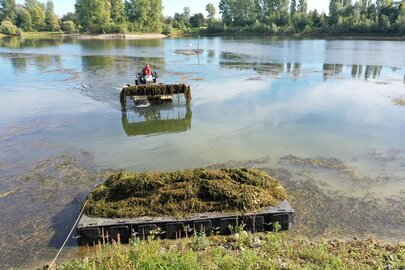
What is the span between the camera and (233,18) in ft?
456

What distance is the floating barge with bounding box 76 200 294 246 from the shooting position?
24.8 feet

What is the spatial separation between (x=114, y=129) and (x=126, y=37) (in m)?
90.5

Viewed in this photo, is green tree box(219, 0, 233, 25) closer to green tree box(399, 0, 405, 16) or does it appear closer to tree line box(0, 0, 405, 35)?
tree line box(0, 0, 405, 35)

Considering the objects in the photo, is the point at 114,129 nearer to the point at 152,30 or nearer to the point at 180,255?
the point at 180,255

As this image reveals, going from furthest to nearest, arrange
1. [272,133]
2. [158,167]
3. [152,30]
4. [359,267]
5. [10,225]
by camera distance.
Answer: [152,30] → [272,133] → [158,167] → [10,225] → [359,267]

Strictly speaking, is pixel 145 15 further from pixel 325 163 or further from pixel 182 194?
pixel 182 194

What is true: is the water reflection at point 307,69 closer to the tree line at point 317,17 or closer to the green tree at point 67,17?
the tree line at point 317,17

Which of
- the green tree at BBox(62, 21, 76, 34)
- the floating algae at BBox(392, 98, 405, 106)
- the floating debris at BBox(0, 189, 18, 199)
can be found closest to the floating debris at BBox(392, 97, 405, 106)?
the floating algae at BBox(392, 98, 405, 106)

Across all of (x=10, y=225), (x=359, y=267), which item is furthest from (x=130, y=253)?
(x=359, y=267)

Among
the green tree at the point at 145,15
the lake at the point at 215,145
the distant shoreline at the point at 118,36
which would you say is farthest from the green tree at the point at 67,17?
the lake at the point at 215,145

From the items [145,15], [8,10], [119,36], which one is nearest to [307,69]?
[119,36]

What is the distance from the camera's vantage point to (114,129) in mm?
15570

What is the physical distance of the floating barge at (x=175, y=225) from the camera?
24.8 feet

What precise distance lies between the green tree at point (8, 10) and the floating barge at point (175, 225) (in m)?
135
